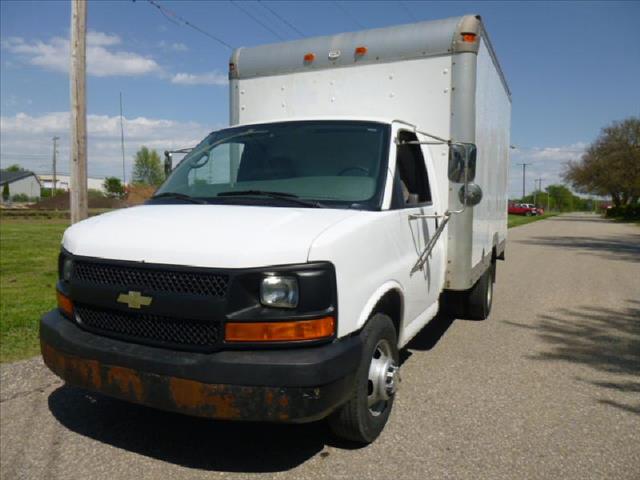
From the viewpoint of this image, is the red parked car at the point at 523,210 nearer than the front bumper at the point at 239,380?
No

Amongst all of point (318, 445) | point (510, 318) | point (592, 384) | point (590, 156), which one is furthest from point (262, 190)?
point (590, 156)

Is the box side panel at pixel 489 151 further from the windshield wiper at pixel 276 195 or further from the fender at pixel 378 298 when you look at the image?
the windshield wiper at pixel 276 195

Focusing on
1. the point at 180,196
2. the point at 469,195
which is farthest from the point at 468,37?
the point at 180,196

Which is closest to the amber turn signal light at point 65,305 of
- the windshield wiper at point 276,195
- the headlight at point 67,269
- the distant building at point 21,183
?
the headlight at point 67,269

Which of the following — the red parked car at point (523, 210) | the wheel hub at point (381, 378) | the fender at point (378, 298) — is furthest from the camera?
the red parked car at point (523, 210)

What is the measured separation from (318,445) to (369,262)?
48.8 inches

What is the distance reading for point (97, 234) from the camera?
3240 millimetres

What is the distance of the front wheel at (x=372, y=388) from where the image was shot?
10.4 feet

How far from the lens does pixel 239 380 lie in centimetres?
268

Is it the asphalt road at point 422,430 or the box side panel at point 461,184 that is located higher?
the box side panel at point 461,184

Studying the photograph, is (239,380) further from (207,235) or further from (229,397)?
(207,235)

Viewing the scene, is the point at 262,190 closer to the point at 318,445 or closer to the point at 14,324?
the point at 318,445

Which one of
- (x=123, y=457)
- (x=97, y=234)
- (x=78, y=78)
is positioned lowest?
(x=123, y=457)

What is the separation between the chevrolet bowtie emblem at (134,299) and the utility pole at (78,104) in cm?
517
